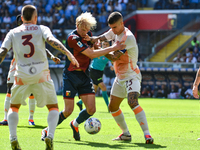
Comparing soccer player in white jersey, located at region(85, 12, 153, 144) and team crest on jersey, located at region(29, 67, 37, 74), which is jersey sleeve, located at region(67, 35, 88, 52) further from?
team crest on jersey, located at region(29, 67, 37, 74)

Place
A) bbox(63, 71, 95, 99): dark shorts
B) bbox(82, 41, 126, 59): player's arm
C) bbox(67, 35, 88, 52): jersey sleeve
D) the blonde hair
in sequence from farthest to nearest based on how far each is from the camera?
bbox(63, 71, 95, 99): dark shorts
the blonde hair
bbox(67, 35, 88, 52): jersey sleeve
bbox(82, 41, 126, 59): player's arm

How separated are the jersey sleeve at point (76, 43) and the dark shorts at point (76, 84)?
1.73 feet

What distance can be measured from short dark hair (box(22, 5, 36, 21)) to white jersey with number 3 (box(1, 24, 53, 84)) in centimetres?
11

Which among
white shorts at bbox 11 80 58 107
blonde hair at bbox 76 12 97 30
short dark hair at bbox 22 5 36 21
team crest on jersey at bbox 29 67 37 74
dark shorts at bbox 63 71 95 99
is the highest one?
short dark hair at bbox 22 5 36 21

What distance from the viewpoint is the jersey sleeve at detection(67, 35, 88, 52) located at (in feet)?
19.0

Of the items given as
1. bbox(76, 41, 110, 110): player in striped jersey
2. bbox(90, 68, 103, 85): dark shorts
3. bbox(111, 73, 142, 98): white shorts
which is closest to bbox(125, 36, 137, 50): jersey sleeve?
bbox(111, 73, 142, 98): white shorts

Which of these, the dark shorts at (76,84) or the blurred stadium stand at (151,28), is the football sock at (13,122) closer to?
the dark shorts at (76,84)

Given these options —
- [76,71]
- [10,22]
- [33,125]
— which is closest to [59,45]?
[76,71]

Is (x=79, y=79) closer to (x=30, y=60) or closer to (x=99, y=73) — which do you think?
(x=30, y=60)

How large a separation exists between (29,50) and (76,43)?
53.7 inches

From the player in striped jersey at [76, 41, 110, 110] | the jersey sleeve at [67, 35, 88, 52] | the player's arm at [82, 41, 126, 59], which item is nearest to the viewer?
the player's arm at [82, 41, 126, 59]

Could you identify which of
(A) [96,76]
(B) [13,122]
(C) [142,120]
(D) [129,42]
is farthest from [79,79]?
(A) [96,76]

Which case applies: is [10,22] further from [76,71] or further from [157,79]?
[76,71]

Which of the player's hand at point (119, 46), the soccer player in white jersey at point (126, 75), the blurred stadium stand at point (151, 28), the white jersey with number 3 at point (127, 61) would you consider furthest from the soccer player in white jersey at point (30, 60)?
the blurred stadium stand at point (151, 28)
